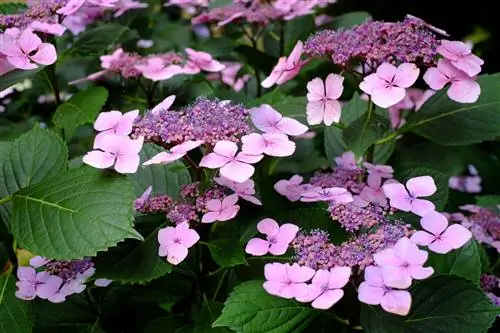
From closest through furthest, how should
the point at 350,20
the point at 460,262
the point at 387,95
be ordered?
the point at 387,95
the point at 460,262
the point at 350,20

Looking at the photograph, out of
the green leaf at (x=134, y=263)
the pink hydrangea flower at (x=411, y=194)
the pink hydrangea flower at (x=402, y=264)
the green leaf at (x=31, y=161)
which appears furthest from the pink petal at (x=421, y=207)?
the green leaf at (x=31, y=161)

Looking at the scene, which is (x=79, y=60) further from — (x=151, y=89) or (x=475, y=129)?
(x=475, y=129)

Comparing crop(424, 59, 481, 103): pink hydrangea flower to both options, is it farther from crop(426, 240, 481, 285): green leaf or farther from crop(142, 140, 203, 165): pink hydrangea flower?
crop(142, 140, 203, 165): pink hydrangea flower

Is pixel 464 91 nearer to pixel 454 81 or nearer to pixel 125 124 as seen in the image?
pixel 454 81

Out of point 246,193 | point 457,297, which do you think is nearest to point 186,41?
point 246,193

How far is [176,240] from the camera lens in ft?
2.93

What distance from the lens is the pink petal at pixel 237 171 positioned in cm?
83

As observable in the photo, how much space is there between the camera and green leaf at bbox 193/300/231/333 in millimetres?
953

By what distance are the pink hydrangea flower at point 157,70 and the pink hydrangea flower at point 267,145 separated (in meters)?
0.44

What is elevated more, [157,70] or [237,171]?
[237,171]

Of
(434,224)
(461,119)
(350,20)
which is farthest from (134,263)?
(350,20)

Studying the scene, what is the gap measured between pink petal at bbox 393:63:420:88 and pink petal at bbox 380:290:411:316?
0.32 meters

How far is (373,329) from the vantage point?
2.78 feet

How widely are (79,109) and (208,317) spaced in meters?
0.49
